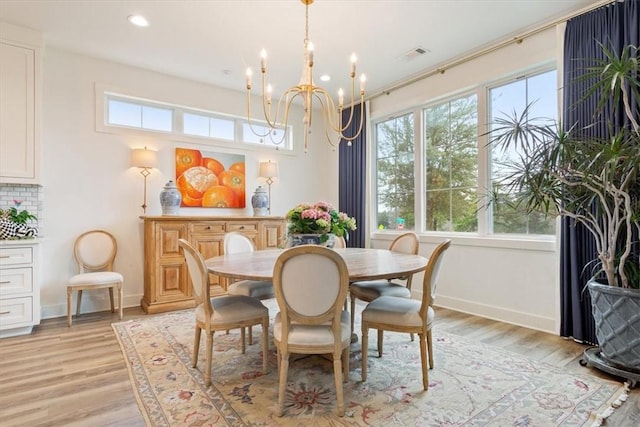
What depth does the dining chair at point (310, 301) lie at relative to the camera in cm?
169

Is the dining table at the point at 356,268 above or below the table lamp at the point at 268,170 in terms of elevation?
below

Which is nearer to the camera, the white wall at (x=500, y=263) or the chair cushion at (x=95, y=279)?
the white wall at (x=500, y=263)

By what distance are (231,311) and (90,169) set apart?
Answer: 9.33 feet

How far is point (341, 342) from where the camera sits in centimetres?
179

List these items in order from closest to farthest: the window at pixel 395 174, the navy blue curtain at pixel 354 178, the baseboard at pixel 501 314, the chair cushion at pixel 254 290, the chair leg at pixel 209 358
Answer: the chair leg at pixel 209 358, the chair cushion at pixel 254 290, the baseboard at pixel 501 314, the window at pixel 395 174, the navy blue curtain at pixel 354 178

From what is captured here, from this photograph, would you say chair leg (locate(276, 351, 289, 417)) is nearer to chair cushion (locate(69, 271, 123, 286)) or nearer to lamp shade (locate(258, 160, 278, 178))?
chair cushion (locate(69, 271, 123, 286))

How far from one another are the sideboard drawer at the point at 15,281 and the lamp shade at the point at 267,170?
107 inches

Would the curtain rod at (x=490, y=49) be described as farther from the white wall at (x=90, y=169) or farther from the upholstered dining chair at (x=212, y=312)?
the upholstered dining chair at (x=212, y=312)

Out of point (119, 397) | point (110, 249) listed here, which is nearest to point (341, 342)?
point (119, 397)

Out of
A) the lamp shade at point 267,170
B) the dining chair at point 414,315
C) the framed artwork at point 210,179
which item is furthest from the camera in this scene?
the lamp shade at point 267,170


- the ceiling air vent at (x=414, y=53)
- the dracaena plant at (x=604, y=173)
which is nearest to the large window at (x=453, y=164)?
the dracaena plant at (x=604, y=173)

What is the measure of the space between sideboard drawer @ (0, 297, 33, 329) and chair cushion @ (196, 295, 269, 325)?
2.03 meters

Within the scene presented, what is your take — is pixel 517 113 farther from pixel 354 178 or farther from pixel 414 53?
pixel 354 178

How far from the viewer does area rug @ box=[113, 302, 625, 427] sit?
174 cm
